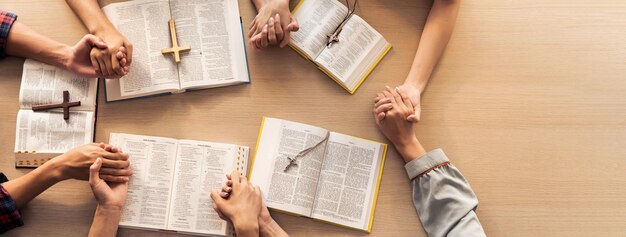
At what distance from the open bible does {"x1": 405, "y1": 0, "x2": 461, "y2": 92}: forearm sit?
0.49 m

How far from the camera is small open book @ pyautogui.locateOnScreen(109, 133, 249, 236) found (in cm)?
143

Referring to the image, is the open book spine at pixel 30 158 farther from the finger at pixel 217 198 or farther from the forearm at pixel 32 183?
the finger at pixel 217 198

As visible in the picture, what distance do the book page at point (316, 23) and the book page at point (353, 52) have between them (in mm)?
28

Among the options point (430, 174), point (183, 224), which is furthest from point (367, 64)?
point (183, 224)

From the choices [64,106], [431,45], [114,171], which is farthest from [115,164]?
[431,45]

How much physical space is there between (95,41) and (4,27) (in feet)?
0.88

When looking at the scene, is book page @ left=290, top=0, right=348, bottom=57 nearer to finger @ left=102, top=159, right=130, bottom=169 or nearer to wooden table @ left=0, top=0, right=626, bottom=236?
wooden table @ left=0, top=0, right=626, bottom=236

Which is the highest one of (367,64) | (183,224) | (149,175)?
(367,64)

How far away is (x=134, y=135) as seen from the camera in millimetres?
1457

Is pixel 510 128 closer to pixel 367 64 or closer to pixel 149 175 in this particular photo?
pixel 367 64

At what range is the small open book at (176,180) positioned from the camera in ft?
4.68

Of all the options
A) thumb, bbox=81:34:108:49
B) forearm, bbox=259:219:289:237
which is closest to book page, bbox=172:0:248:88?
thumb, bbox=81:34:108:49

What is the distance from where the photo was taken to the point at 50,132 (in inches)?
56.6

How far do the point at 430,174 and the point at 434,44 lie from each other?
1.23ft
